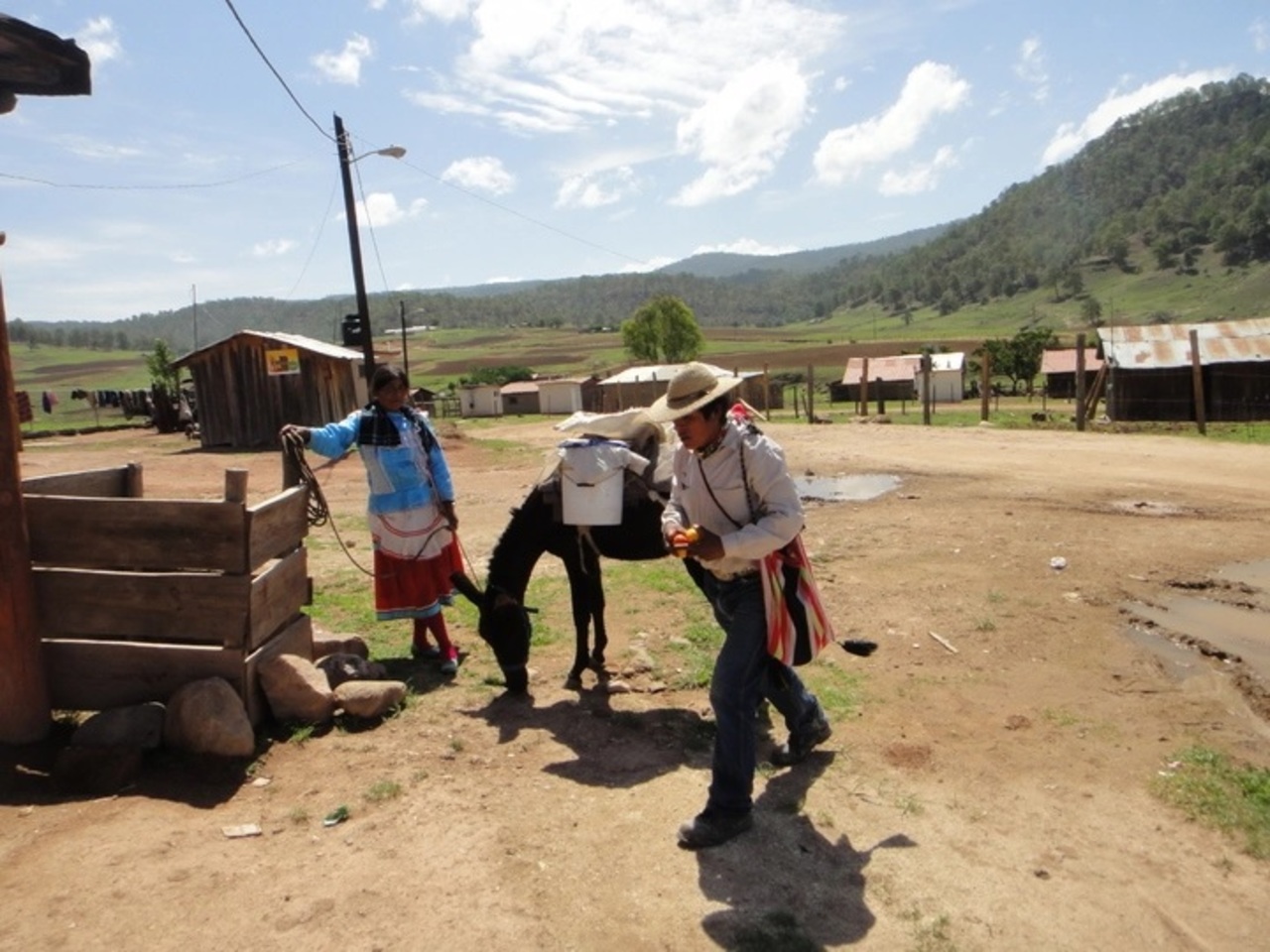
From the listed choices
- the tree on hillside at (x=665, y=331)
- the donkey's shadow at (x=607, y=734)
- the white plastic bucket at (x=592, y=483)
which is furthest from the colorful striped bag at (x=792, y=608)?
the tree on hillside at (x=665, y=331)

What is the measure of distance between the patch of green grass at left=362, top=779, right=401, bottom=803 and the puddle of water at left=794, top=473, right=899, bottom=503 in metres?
9.15

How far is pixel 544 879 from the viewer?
336cm

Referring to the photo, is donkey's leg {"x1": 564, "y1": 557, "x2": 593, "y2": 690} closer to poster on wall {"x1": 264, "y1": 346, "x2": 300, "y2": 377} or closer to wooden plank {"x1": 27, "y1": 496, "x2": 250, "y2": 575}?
wooden plank {"x1": 27, "y1": 496, "x2": 250, "y2": 575}

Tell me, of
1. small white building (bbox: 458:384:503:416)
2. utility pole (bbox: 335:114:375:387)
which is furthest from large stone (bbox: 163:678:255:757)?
small white building (bbox: 458:384:503:416)

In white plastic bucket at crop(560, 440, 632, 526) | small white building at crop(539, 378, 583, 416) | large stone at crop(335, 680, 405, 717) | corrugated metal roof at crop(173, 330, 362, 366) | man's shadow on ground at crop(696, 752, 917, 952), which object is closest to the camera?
man's shadow on ground at crop(696, 752, 917, 952)

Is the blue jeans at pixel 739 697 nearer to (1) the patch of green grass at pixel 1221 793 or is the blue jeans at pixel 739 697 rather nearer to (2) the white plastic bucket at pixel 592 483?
(2) the white plastic bucket at pixel 592 483

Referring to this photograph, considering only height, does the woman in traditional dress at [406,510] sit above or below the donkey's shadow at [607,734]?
above

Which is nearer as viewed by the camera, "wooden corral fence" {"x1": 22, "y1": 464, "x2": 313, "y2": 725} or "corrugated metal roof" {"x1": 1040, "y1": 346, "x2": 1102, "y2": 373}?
"wooden corral fence" {"x1": 22, "y1": 464, "x2": 313, "y2": 725}

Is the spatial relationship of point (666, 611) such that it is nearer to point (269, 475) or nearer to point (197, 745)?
point (197, 745)

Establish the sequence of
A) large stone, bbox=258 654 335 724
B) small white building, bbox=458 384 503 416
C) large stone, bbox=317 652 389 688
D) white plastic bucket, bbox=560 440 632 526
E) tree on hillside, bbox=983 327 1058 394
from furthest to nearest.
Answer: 1. small white building, bbox=458 384 503 416
2. tree on hillside, bbox=983 327 1058 394
3. white plastic bucket, bbox=560 440 632 526
4. large stone, bbox=317 652 389 688
5. large stone, bbox=258 654 335 724

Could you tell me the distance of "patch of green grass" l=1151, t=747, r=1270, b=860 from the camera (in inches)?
144

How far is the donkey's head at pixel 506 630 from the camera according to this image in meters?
5.30

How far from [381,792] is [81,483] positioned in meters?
2.71

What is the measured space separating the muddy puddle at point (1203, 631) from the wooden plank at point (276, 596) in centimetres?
538
